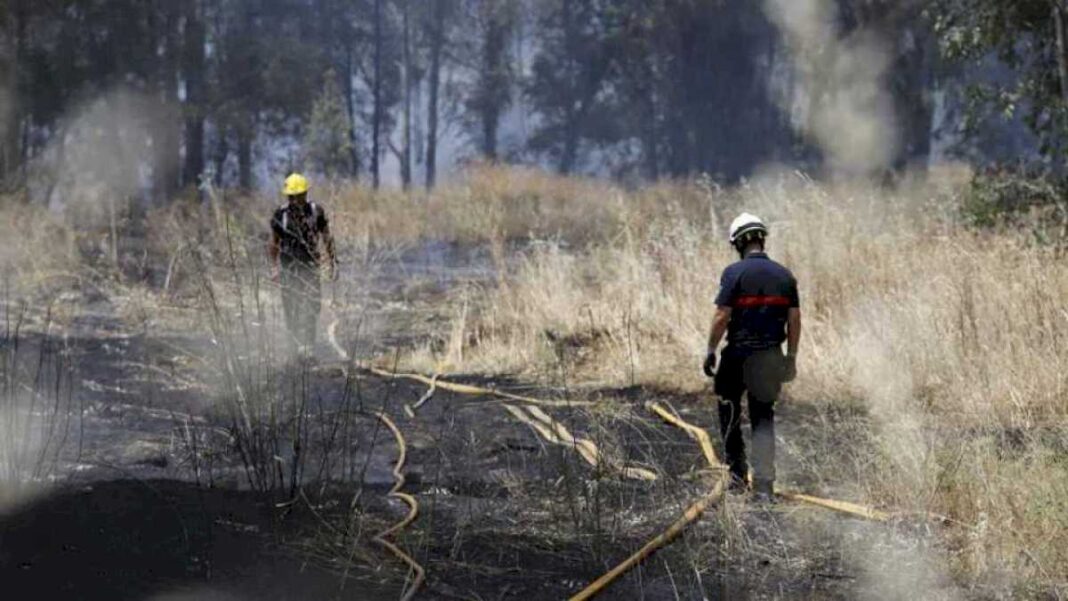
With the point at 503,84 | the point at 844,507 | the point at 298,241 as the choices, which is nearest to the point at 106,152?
the point at 503,84

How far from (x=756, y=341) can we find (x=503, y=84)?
3628 cm

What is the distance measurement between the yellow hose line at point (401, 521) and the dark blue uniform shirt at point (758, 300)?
178cm

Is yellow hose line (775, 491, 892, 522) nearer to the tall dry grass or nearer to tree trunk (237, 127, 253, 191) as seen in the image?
the tall dry grass

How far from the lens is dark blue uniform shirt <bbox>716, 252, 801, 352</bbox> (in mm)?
6441

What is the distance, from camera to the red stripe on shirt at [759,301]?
6.44 metres

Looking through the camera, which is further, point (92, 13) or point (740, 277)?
point (92, 13)

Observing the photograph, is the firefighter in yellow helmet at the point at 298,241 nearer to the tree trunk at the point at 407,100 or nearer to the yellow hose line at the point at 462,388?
the yellow hose line at the point at 462,388

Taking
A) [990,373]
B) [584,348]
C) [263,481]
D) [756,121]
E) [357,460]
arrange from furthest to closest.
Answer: [756,121], [584,348], [990,373], [357,460], [263,481]

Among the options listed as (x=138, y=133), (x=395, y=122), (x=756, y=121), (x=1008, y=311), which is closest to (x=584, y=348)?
(x=1008, y=311)

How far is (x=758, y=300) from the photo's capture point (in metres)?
6.45

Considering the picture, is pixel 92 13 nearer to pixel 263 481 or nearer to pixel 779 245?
pixel 779 245

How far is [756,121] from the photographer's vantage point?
3828 cm

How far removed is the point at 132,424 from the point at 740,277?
4262 mm

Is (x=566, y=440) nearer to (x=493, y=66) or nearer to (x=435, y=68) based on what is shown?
(x=493, y=66)
